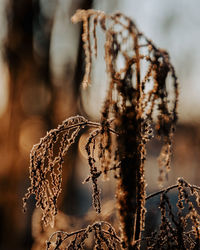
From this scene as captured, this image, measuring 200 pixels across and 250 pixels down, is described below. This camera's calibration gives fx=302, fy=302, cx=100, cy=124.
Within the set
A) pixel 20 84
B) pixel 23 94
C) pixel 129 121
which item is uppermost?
pixel 20 84

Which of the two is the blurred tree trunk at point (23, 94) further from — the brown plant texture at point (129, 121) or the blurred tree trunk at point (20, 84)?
the brown plant texture at point (129, 121)

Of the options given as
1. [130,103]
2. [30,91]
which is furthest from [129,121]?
[30,91]

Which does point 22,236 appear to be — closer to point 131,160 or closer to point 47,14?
point 47,14

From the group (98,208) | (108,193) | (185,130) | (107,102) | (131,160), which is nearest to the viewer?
(107,102)

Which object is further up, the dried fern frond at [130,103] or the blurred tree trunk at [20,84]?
the blurred tree trunk at [20,84]

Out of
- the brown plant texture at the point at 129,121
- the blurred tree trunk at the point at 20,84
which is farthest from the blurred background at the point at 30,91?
the brown plant texture at the point at 129,121

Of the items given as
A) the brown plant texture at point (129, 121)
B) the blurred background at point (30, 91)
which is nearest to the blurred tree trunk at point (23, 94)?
the blurred background at point (30, 91)

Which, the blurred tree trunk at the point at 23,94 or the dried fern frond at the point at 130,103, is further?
the blurred tree trunk at the point at 23,94

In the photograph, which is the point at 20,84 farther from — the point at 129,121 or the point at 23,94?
the point at 129,121

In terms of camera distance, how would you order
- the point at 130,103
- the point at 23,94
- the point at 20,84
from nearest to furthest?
the point at 130,103 → the point at 20,84 → the point at 23,94

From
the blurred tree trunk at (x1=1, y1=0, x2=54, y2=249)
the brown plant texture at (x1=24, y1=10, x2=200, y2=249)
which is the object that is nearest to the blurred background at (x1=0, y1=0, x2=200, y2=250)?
the blurred tree trunk at (x1=1, y1=0, x2=54, y2=249)

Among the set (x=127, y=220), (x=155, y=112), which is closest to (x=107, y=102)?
(x=155, y=112)
